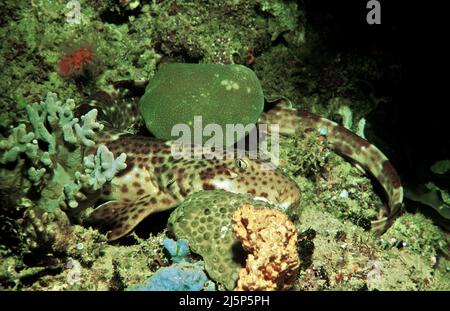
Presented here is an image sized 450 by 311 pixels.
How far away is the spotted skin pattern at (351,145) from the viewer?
16.7ft

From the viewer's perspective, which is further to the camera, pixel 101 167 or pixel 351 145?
pixel 351 145

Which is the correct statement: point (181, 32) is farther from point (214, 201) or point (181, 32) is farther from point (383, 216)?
point (383, 216)

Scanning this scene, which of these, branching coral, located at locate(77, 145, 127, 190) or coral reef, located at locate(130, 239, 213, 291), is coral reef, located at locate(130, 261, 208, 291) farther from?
branching coral, located at locate(77, 145, 127, 190)

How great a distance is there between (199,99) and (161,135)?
2.28 ft

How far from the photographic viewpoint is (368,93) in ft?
21.3

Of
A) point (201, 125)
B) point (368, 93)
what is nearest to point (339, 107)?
point (368, 93)

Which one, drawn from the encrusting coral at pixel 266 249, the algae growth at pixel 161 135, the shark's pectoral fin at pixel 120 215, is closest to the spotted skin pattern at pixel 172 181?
the shark's pectoral fin at pixel 120 215

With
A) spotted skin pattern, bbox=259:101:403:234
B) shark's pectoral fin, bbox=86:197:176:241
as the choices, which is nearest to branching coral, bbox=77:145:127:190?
shark's pectoral fin, bbox=86:197:176:241

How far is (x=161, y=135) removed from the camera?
513cm

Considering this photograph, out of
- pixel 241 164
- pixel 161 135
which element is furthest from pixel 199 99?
pixel 241 164

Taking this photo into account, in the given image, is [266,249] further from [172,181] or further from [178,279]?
[172,181]

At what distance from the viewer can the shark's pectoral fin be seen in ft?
12.4

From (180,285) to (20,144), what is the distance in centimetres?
184

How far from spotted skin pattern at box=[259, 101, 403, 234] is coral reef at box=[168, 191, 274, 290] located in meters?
2.19
